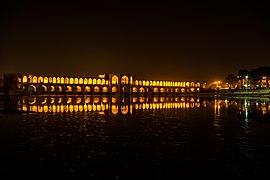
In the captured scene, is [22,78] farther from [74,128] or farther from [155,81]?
[74,128]

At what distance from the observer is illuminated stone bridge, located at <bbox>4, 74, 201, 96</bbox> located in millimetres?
118319

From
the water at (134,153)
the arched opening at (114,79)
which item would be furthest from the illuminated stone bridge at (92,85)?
the water at (134,153)

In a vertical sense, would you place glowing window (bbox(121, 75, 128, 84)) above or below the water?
above

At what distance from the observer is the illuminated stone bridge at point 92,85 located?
118 m

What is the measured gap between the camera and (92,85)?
14138 cm

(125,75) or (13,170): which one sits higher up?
(125,75)

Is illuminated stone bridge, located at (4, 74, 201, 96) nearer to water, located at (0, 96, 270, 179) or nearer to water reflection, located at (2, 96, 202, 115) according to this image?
water reflection, located at (2, 96, 202, 115)

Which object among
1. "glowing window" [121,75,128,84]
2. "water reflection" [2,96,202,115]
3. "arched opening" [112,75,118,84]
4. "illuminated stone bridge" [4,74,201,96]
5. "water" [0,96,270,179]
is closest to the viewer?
"water" [0,96,270,179]

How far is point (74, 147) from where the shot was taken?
15.2 metres

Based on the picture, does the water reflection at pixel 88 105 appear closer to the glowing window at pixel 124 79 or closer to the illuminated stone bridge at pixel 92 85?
the illuminated stone bridge at pixel 92 85

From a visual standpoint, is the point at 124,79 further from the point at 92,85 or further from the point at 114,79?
the point at 92,85

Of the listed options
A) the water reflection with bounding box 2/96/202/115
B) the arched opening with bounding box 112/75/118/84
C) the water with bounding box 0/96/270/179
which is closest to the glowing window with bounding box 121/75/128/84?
the arched opening with bounding box 112/75/118/84

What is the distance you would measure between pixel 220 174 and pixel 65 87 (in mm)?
127070

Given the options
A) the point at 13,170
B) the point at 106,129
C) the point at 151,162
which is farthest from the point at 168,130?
the point at 13,170
